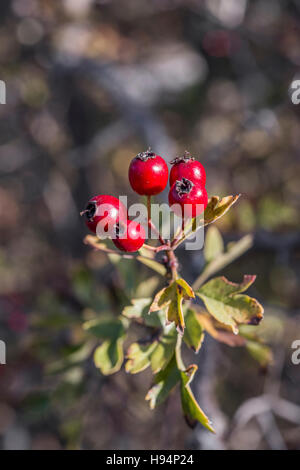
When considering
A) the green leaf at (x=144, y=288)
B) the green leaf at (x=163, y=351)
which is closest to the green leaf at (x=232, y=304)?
the green leaf at (x=163, y=351)

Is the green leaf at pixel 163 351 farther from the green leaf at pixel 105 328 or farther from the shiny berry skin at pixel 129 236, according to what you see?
the shiny berry skin at pixel 129 236

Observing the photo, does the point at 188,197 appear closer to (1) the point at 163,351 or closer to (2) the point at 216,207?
(2) the point at 216,207

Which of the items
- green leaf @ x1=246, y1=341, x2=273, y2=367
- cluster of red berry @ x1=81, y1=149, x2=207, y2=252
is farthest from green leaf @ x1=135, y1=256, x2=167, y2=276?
green leaf @ x1=246, y1=341, x2=273, y2=367

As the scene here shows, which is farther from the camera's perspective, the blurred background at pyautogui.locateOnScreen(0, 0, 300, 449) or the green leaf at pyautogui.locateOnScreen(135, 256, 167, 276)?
the blurred background at pyautogui.locateOnScreen(0, 0, 300, 449)

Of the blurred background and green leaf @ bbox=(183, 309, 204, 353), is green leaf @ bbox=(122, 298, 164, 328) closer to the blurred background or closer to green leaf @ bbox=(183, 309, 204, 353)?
green leaf @ bbox=(183, 309, 204, 353)

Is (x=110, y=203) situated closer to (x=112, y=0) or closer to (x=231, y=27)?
(x=231, y=27)

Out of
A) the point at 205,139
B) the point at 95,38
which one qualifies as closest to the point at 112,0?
the point at 95,38
